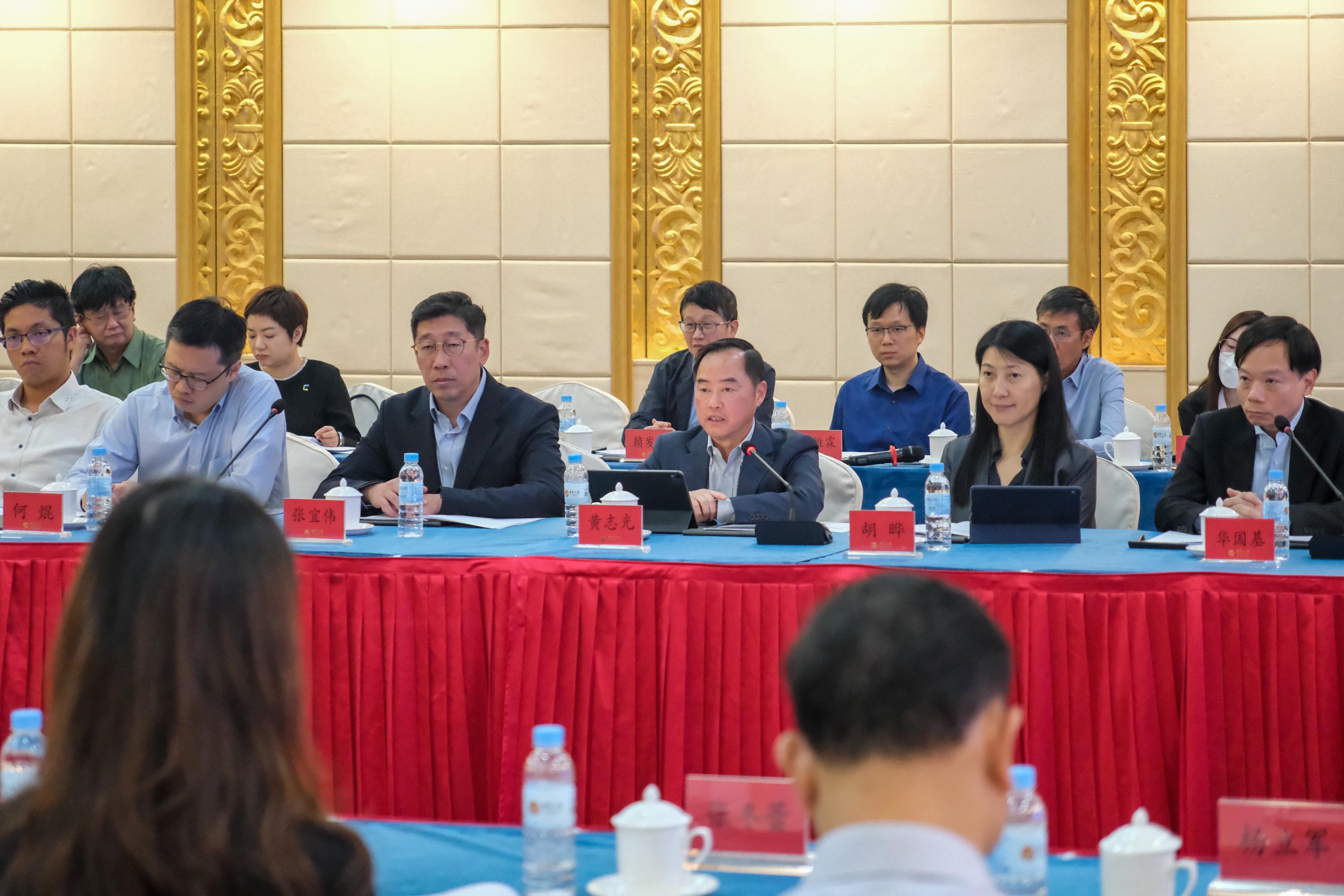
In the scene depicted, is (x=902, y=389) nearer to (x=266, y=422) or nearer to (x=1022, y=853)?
(x=266, y=422)

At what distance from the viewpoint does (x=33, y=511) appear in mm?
3086

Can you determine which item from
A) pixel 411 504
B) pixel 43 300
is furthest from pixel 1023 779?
pixel 43 300

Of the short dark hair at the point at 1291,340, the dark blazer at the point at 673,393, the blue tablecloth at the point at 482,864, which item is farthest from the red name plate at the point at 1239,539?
the dark blazer at the point at 673,393

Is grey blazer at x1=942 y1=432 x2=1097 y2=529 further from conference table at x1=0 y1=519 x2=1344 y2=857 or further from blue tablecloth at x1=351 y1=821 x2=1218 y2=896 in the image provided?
blue tablecloth at x1=351 y1=821 x2=1218 y2=896

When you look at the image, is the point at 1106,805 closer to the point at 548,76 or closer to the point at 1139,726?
the point at 1139,726

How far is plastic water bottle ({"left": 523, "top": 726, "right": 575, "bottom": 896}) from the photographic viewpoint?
51.3 inches

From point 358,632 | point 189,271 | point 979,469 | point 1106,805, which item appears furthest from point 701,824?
point 189,271

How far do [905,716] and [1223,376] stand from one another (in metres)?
4.53

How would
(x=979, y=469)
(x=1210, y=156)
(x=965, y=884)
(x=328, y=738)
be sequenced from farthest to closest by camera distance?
1. (x=1210, y=156)
2. (x=979, y=469)
3. (x=328, y=738)
4. (x=965, y=884)

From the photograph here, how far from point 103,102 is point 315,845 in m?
6.15

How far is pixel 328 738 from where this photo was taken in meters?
2.66

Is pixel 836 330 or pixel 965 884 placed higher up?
pixel 836 330

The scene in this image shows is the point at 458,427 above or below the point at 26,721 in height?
above

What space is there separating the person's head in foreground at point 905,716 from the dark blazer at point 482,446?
110 inches
